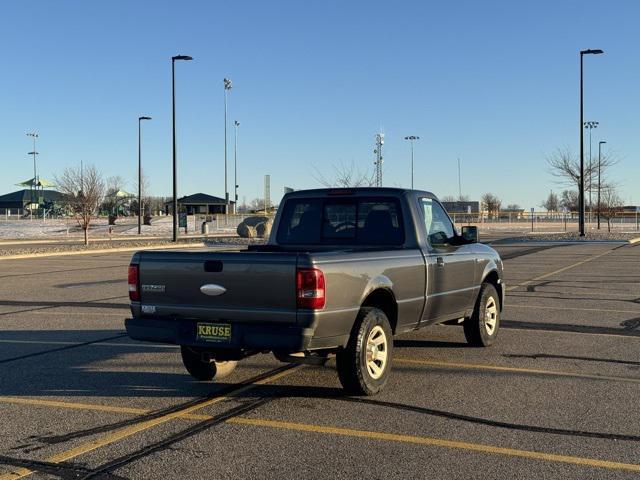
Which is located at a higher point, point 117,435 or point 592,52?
point 592,52

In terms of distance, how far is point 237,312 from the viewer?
5.96 m

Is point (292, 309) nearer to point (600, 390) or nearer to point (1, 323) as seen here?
point (600, 390)

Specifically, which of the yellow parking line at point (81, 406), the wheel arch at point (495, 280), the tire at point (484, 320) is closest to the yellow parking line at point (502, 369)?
the tire at point (484, 320)

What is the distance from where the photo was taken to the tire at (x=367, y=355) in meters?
6.11

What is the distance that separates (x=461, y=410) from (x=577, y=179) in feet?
151

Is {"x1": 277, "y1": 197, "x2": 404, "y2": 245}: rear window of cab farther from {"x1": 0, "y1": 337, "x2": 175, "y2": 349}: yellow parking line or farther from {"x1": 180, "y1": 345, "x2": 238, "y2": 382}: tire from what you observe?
{"x1": 0, "y1": 337, "x2": 175, "y2": 349}: yellow parking line

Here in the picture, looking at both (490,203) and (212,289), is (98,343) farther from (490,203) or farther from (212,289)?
(490,203)

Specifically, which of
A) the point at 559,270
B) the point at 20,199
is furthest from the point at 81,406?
the point at 20,199

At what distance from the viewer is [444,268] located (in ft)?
25.0

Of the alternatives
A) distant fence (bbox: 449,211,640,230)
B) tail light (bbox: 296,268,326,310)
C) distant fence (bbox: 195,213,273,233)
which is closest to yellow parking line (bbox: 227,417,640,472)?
tail light (bbox: 296,268,326,310)

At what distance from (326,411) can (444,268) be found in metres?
2.41

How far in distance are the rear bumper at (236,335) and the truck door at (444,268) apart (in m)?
2.03

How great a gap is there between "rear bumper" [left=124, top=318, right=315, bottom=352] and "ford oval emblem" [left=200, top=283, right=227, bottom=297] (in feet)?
0.92

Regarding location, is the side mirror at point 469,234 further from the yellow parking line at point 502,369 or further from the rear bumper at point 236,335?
the rear bumper at point 236,335
